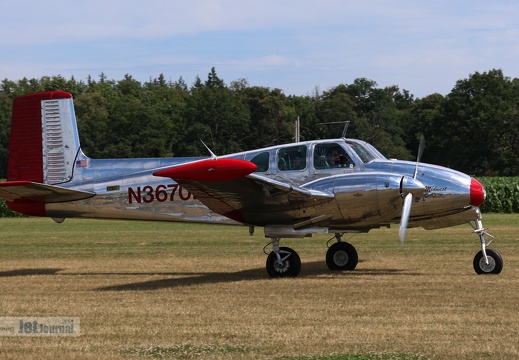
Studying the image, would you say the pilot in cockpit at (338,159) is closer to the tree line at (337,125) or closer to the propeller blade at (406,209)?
the propeller blade at (406,209)

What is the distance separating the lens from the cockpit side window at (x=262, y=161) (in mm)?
15930

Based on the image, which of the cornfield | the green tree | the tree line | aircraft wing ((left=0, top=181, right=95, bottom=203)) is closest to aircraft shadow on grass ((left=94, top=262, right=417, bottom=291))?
aircraft wing ((left=0, top=181, right=95, bottom=203))

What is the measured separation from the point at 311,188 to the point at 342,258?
95.7 inches

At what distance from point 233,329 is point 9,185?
7070mm

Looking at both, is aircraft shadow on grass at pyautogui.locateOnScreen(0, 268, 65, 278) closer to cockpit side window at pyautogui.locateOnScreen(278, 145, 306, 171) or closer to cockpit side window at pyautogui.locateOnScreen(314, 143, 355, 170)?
cockpit side window at pyautogui.locateOnScreen(278, 145, 306, 171)

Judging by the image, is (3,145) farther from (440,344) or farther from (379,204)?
(440,344)

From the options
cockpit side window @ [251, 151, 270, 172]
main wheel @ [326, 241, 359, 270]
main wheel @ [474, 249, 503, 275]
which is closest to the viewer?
main wheel @ [474, 249, 503, 275]

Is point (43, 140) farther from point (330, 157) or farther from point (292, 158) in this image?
point (330, 157)

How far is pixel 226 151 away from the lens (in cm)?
6788

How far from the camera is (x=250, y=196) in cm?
1523

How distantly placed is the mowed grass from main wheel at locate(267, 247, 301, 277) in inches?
13.5

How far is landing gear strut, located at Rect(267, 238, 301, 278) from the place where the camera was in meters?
15.5

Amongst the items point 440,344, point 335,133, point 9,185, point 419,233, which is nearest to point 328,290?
point 440,344

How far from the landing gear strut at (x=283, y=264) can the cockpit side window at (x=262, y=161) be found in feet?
4.73
